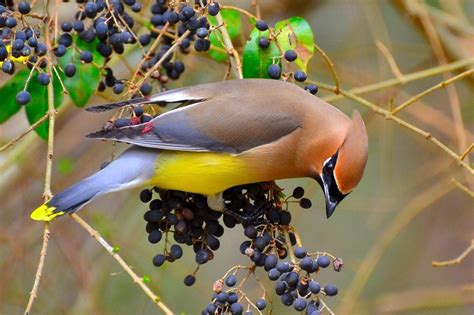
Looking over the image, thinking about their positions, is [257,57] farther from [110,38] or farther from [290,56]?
[110,38]

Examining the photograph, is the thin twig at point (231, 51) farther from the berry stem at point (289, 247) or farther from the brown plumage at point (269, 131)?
the berry stem at point (289, 247)

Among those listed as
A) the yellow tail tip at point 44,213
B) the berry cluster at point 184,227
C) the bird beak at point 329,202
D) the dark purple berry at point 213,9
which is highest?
the dark purple berry at point 213,9

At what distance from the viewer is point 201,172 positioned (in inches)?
111

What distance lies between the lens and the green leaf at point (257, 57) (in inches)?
112

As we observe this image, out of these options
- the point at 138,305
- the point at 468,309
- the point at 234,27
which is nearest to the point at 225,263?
the point at 138,305

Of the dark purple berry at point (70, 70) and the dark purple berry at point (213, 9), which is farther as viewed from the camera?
the dark purple berry at point (70, 70)

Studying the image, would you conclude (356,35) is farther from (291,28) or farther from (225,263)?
(291,28)

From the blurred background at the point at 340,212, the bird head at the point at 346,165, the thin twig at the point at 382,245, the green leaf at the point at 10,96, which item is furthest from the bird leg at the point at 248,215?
the thin twig at the point at 382,245

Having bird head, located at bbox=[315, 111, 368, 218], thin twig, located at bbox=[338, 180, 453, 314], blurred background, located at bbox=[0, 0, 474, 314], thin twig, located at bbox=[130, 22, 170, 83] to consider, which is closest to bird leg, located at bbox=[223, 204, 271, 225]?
bird head, located at bbox=[315, 111, 368, 218]

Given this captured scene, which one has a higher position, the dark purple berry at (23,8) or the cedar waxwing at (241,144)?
the dark purple berry at (23,8)

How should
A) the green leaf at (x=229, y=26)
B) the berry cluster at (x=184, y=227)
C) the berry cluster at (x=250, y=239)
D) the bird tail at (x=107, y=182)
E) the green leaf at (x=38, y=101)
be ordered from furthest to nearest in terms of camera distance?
1. the green leaf at (x=229, y=26)
2. the green leaf at (x=38, y=101)
3. the berry cluster at (x=184, y=227)
4. the bird tail at (x=107, y=182)
5. the berry cluster at (x=250, y=239)

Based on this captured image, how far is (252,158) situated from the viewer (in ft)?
9.35

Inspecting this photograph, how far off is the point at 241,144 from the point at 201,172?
0.17 metres

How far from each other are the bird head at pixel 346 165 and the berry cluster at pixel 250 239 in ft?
0.40
